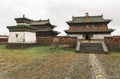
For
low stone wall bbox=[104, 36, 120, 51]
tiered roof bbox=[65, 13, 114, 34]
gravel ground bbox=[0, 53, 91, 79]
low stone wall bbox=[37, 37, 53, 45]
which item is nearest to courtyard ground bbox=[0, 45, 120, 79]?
gravel ground bbox=[0, 53, 91, 79]

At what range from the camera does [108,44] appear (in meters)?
26.1

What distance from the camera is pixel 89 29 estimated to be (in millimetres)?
38750

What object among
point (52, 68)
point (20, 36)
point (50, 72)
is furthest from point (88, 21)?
point (50, 72)

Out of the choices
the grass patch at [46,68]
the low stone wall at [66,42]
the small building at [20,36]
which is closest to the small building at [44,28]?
the small building at [20,36]

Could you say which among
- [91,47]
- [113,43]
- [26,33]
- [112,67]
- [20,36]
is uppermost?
[26,33]

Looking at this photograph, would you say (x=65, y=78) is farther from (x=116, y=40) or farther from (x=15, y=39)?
(x=15, y=39)

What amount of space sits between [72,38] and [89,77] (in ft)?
58.6

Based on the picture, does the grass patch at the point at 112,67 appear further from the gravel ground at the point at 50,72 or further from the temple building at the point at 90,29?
the temple building at the point at 90,29

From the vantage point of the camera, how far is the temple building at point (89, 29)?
3822cm

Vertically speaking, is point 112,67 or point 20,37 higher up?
point 20,37

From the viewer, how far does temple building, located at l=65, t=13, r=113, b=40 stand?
3822 centimetres

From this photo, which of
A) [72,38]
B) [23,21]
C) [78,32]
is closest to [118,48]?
[72,38]

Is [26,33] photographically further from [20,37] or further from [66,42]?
[66,42]

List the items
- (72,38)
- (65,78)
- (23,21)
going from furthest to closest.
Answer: (23,21)
(72,38)
(65,78)
